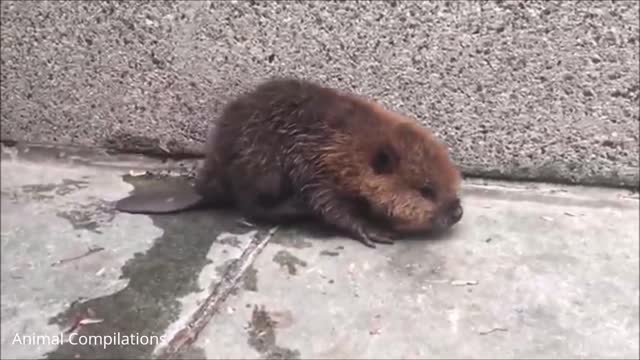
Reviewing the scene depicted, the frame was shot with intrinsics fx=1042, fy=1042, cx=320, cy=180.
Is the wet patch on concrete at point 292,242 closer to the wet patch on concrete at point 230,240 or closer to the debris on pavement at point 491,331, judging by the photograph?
the wet patch on concrete at point 230,240

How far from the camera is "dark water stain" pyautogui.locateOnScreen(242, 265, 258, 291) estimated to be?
10.0ft

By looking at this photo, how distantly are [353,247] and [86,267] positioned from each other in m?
0.84

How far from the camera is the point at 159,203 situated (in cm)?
360

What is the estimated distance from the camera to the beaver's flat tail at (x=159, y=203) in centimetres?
355

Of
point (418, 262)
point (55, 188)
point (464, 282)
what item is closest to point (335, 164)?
point (418, 262)

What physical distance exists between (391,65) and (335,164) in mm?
502

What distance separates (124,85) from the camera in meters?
3.85

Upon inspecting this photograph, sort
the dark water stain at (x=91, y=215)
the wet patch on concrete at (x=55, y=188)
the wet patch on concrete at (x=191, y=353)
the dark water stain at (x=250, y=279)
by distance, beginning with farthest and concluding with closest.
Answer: the wet patch on concrete at (x=55, y=188) < the dark water stain at (x=91, y=215) < the dark water stain at (x=250, y=279) < the wet patch on concrete at (x=191, y=353)

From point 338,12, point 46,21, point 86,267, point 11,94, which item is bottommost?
point 86,267

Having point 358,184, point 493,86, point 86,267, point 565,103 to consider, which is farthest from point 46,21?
point 565,103

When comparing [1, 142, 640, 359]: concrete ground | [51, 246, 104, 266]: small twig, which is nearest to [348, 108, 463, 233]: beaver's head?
[1, 142, 640, 359]: concrete ground

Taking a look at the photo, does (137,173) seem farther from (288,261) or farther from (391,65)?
(391,65)

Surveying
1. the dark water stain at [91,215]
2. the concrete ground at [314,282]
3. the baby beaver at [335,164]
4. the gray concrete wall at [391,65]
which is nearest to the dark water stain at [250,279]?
the concrete ground at [314,282]

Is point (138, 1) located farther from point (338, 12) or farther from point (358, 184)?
point (358, 184)
